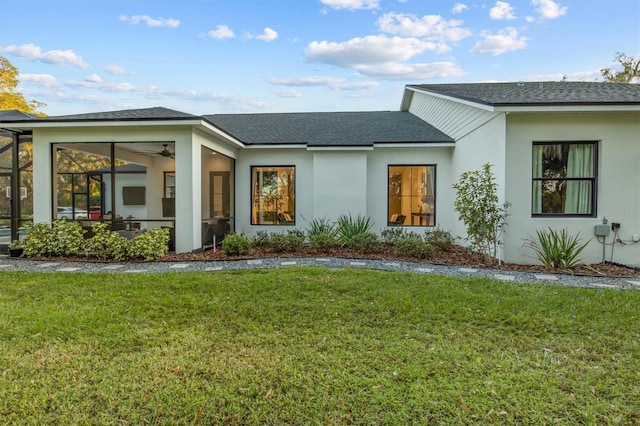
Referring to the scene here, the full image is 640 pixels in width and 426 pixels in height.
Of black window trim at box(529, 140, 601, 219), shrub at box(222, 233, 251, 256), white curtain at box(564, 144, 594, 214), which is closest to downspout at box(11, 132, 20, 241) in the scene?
shrub at box(222, 233, 251, 256)

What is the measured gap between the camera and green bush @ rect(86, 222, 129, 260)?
7.35 metres

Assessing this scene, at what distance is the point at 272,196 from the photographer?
10.8 meters

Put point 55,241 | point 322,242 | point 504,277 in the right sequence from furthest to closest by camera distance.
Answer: point 322,242 < point 55,241 < point 504,277

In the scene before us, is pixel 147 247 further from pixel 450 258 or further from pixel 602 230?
pixel 602 230

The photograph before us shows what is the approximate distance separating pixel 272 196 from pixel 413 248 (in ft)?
16.4

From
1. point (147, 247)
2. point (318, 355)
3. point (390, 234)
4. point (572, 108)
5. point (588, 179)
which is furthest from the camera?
point (390, 234)

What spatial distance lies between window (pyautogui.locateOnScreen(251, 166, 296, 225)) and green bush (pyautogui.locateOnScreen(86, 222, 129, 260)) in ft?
13.3

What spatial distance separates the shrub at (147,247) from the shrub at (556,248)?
775 cm

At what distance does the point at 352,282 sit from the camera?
16.9ft

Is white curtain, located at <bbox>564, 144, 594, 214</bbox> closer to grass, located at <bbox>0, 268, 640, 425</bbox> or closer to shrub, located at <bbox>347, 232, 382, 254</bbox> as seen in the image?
grass, located at <bbox>0, 268, 640, 425</bbox>

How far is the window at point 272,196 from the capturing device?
35.1 ft

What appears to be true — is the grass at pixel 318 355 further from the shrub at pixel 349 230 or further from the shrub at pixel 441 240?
the shrub at pixel 441 240

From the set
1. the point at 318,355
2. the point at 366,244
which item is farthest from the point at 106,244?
the point at 318,355

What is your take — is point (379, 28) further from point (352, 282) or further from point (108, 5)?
point (352, 282)
